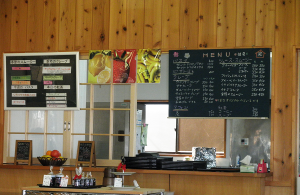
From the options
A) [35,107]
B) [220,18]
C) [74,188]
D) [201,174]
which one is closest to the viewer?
[74,188]

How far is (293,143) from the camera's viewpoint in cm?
457

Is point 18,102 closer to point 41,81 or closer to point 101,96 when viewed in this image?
A: point 41,81

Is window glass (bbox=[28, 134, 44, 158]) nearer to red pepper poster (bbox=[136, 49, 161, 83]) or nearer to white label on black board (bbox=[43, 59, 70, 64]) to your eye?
white label on black board (bbox=[43, 59, 70, 64])

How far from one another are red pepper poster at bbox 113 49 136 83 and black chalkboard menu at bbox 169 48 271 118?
1.52ft

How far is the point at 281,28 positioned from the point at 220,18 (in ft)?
2.30

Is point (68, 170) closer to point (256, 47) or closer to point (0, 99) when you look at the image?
point (0, 99)

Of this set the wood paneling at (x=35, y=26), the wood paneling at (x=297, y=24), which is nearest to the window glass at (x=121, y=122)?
the wood paneling at (x=35, y=26)

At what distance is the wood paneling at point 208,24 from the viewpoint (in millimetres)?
4902

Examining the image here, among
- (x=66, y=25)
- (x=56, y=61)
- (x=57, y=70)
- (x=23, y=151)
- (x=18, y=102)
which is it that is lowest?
(x=23, y=151)

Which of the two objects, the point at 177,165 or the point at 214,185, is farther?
the point at 177,165

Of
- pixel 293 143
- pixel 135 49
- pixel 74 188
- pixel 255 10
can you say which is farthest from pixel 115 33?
pixel 293 143

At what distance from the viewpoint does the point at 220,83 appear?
484 centimetres

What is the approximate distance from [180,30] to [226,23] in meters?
0.55

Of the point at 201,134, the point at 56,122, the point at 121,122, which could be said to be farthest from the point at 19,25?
the point at 201,134
